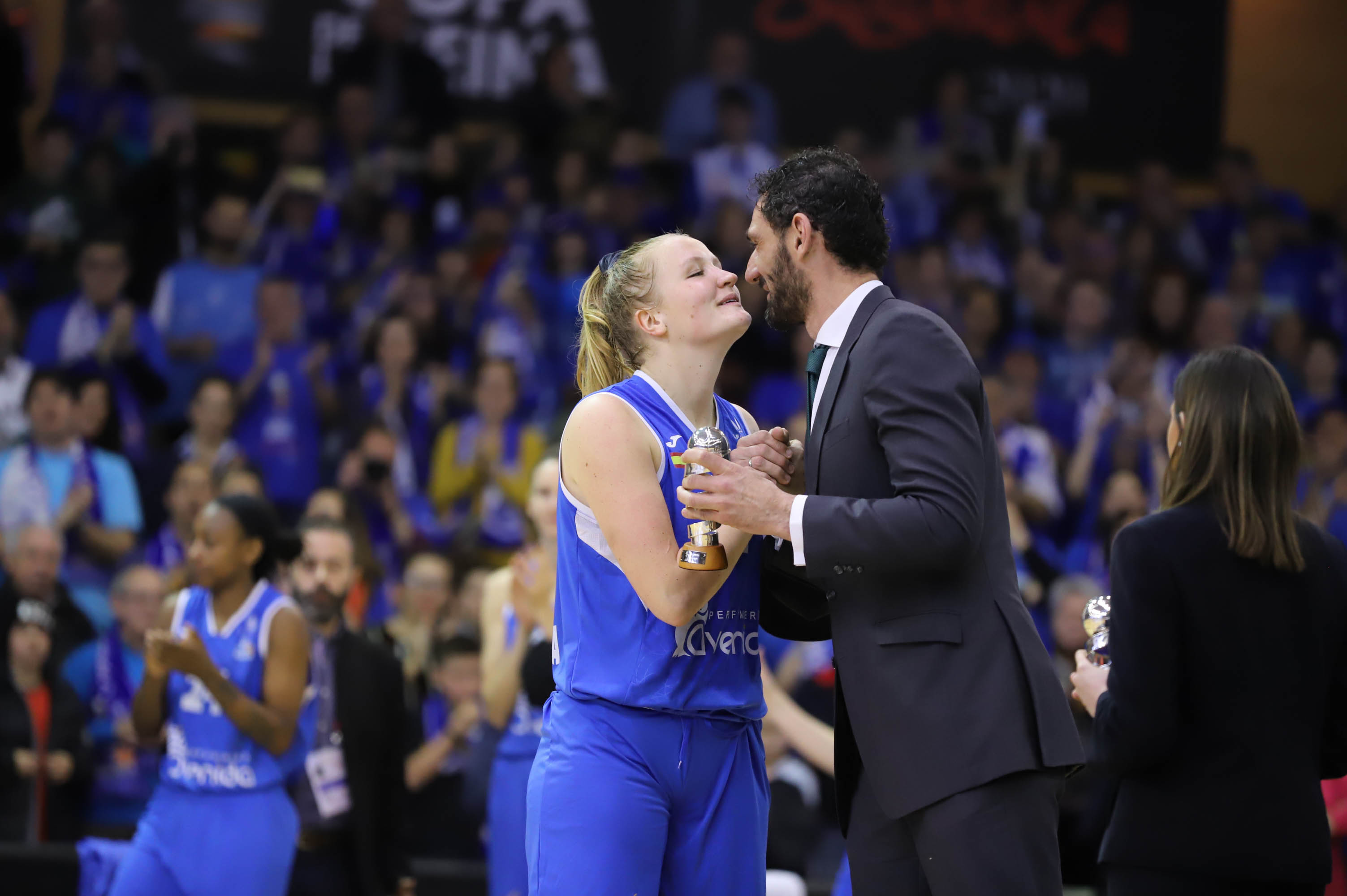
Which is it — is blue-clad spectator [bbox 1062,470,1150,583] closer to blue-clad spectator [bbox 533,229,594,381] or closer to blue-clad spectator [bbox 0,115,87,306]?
blue-clad spectator [bbox 533,229,594,381]

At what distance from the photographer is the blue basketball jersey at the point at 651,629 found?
10.5ft

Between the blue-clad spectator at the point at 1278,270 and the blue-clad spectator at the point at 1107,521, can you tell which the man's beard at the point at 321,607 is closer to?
the blue-clad spectator at the point at 1107,521

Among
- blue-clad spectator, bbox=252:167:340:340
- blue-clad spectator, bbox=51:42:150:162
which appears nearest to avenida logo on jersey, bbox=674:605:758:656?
blue-clad spectator, bbox=252:167:340:340

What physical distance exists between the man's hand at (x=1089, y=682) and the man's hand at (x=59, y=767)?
15.0 ft

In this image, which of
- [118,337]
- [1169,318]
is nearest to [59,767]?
[118,337]

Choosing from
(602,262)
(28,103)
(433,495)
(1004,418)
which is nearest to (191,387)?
(433,495)

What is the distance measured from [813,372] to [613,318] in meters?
0.65

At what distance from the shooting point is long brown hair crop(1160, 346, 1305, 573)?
314cm

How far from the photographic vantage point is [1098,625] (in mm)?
3500

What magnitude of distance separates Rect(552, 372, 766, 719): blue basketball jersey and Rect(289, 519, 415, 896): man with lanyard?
230 cm

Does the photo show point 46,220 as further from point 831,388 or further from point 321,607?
point 831,388

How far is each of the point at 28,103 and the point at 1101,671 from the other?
890 centimetres

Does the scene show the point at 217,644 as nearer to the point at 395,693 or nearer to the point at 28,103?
the point at 395,693

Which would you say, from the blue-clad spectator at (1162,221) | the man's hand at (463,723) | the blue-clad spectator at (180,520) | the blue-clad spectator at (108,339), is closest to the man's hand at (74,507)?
the blue-clad spectator at (180,520)
